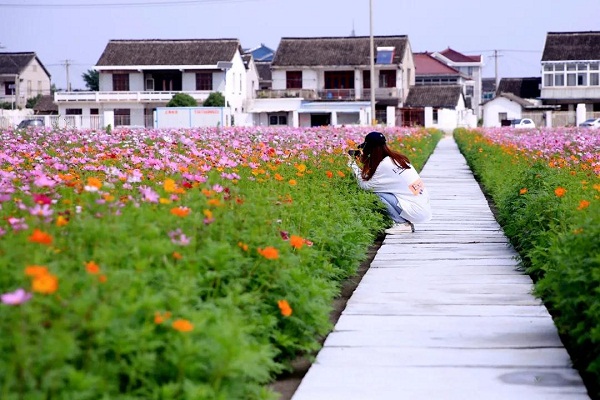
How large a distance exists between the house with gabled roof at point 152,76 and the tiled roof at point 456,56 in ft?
145

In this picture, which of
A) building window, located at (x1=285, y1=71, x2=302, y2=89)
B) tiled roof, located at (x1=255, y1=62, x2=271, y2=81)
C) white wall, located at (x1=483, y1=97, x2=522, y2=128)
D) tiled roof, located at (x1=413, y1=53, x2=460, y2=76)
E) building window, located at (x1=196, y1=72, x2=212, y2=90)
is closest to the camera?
building window, located at (x1=196, y1=72, x2=212, y2=90)

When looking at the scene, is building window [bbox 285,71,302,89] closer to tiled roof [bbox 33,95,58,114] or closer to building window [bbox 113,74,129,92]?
building window [bbox 113,74,129,92]

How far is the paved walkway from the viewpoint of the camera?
537 centimetres

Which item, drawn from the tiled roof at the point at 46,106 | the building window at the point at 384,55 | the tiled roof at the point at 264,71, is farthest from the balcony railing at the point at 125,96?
the tiled roof at the point at 264,71

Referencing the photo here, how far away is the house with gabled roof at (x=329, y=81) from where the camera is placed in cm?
7038

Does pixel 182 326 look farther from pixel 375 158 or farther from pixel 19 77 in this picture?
pixel 19 77

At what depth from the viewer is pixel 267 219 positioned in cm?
648

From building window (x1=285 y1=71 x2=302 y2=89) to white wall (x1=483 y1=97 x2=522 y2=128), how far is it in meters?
13.3

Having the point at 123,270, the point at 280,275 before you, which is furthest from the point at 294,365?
the point at 123,270

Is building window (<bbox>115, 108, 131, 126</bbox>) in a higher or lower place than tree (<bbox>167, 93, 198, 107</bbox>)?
lower

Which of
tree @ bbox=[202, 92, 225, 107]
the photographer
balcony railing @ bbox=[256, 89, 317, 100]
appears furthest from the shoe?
balcony railing @ bbox=[256, 89, 317, 100]

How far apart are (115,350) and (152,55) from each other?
209 ft

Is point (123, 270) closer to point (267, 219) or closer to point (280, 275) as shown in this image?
point (280, 275)

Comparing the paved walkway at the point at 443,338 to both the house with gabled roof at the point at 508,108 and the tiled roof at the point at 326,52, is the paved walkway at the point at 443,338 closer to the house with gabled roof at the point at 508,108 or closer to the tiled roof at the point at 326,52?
the tiled roof at the point at 326,52
